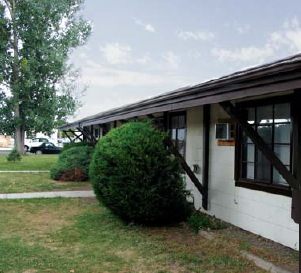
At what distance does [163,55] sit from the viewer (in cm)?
2341

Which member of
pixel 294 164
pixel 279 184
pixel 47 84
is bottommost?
pixel 279 184

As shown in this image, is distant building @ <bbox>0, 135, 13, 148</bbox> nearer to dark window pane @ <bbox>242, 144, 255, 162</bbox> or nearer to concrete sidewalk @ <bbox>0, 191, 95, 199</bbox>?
concrete sidewalk @ <bbox>0, 191, 95, 199</bbox>

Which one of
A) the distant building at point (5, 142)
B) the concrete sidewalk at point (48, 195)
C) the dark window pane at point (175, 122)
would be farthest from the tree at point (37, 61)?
the distant building at point (5, 142)

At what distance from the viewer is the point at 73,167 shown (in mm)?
14062

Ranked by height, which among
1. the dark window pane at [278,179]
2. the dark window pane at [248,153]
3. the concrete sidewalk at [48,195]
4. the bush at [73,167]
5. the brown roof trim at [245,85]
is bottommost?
the concrete sidewalk at [48,195]

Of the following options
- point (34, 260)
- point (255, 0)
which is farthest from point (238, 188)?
point (255, 0)

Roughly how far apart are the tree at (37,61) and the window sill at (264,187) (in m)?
23.4

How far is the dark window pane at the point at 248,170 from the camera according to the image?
6.04 m

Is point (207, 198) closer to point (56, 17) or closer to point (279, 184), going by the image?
point (279, 184)

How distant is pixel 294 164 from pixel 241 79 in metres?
1.60

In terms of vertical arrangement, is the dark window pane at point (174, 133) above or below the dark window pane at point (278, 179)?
above

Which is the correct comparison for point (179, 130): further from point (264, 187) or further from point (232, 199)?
point (264, 187)

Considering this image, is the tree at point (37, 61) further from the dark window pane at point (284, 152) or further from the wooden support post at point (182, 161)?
the dark window pane at point (284, 152)

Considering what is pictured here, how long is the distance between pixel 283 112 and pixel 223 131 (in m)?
1.41
